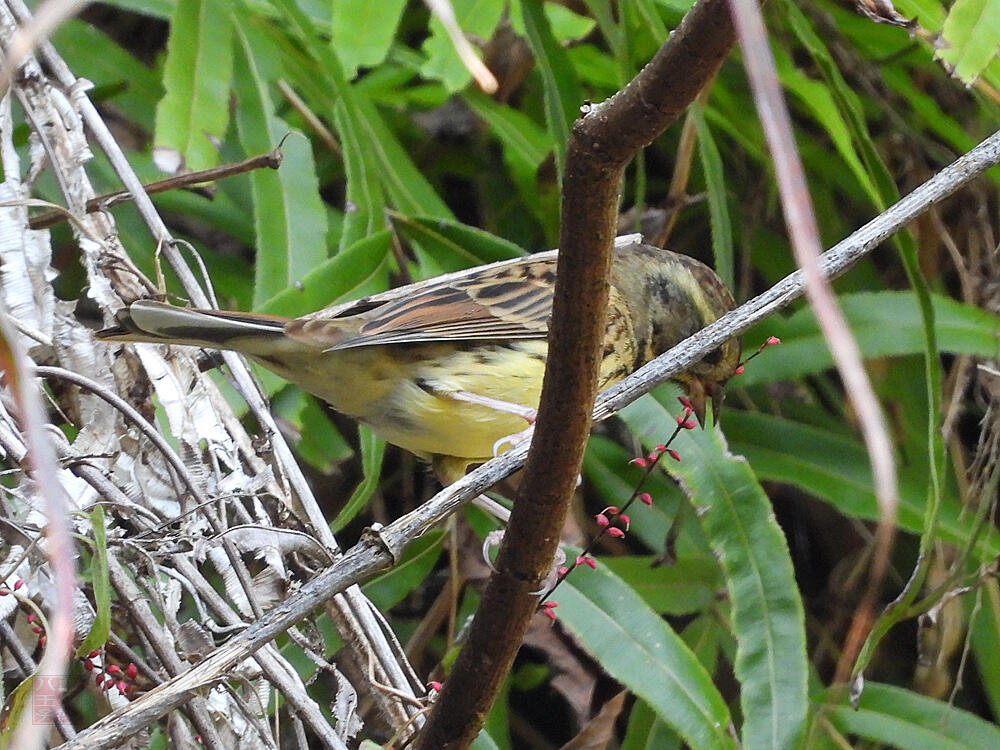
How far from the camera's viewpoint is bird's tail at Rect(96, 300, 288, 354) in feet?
7.18

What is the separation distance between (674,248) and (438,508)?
2.64 m

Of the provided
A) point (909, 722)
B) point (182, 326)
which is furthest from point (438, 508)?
point (909, 722)

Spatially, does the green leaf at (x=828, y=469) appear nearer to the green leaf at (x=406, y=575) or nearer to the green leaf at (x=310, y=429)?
the green leaf at (x=406, y=575)

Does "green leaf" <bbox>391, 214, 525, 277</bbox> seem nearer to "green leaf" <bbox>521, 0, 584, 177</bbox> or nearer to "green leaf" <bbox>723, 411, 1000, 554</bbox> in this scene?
"green leaf" <bbox>521, 0, 584, 177</bbox>

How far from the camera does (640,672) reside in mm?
2580

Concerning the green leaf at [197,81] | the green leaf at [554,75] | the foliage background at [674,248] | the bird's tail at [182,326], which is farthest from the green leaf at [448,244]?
the bird's tail at [182,326]

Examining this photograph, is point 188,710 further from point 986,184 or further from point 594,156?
point 986,184

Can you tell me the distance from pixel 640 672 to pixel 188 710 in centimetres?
105

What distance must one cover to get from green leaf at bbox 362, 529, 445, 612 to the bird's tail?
908mm

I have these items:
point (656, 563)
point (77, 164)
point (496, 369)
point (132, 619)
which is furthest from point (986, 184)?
point (132, 619)

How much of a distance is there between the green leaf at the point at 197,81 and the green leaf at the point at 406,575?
1.10m

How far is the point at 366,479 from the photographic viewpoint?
3.00m

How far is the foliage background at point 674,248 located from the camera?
2748 millimetres

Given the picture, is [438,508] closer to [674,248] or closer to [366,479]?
[366,479]
